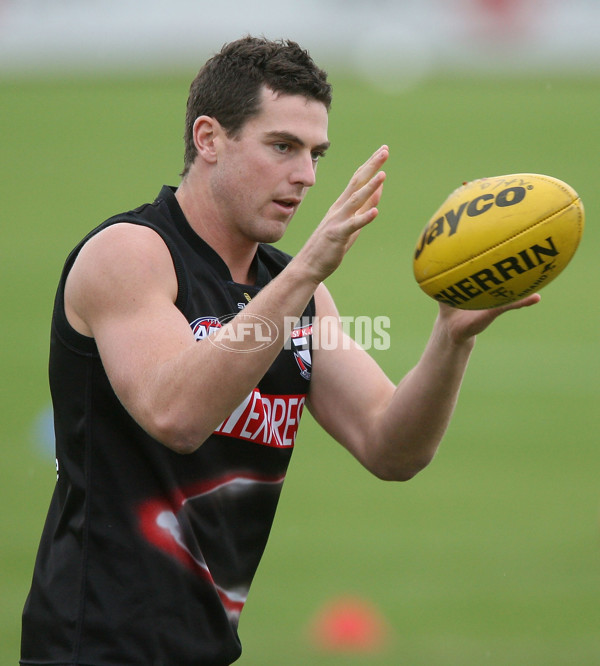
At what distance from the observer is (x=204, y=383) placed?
2.86 m

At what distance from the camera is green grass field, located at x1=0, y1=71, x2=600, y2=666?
579 cm

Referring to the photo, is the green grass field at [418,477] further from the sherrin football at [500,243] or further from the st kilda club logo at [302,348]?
the sherrin football at [500,243]

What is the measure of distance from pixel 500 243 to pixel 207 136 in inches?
37.9

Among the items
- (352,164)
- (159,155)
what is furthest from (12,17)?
(352,164)

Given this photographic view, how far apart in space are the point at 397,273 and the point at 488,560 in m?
8.15

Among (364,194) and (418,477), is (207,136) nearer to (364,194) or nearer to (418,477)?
(364,194)

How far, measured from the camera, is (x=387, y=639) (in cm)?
558

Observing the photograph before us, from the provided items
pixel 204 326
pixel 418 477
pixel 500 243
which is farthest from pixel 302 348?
pixel 418 477

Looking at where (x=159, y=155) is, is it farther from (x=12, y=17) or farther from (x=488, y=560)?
(x=488, y=560)

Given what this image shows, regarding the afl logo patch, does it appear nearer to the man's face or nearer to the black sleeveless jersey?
the black sleeveless jersey

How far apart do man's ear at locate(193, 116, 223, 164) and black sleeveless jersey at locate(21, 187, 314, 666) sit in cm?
31

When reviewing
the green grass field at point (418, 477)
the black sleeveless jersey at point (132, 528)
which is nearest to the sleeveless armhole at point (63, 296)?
the black sleeveless jersey at point (132, 528)

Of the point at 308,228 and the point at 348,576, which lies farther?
the point at 308,228

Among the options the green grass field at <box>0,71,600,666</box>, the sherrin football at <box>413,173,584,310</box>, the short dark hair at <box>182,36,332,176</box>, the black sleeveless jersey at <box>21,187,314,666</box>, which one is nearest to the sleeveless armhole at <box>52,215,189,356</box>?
the black sleeveless jersey at <box>21,187,314,666</box>
